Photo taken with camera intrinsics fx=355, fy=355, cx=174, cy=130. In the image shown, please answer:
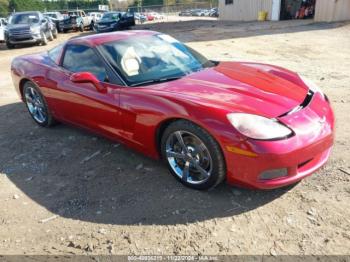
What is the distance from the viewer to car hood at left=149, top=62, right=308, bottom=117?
3.12 meters

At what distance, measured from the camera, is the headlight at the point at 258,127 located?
2852mm

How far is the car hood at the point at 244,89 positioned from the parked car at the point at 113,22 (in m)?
19.8

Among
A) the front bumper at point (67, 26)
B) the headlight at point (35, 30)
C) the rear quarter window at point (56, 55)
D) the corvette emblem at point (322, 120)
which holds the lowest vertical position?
the front bumper at point (67, 26)

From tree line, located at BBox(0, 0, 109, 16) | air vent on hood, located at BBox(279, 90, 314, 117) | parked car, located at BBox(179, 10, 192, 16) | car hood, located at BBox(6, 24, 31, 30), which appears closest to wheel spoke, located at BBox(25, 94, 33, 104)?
air vent on hood, located at BBox(279, 90, 314, 117)

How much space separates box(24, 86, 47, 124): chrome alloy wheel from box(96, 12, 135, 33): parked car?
58.5 feet

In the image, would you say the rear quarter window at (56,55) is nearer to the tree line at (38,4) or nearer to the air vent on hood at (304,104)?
the air vent on hood at (304,104)

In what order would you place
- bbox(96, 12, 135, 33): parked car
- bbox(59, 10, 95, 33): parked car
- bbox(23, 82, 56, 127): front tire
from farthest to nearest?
1. bbox(59, 10, 95, 33): parked car
2. bbox(96, 12, 135, 33): parked car
3. bbox(23, 82, 56, 127): front tire

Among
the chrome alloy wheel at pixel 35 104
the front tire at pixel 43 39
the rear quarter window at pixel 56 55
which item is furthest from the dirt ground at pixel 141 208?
the front tire at pixel 43 39

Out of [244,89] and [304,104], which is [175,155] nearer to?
[244,89]

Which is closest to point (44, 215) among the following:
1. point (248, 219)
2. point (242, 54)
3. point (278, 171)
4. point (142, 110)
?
point (142, 110)

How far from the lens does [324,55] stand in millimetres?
10102

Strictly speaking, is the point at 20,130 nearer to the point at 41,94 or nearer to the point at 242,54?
the point at 41,94

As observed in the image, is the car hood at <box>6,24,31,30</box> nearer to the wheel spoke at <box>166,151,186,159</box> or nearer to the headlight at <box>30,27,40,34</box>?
the headlight at <box>30,27,40,34</box>

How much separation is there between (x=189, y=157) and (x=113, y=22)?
21.3 meters
